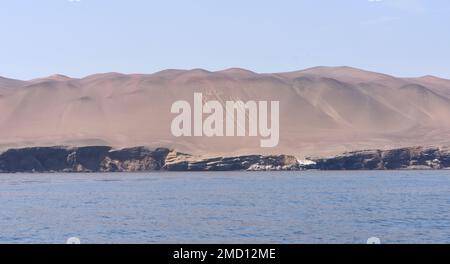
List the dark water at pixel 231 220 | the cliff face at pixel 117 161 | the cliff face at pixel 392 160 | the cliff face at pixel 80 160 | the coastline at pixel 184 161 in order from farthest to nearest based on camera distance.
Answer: the cliff face at pixel 80 160 → the cliff face at pixel 117 161 → the coastline at pixel 184 161 → the cliff face at pixel 392 160 → the dark water at pixel 231 220

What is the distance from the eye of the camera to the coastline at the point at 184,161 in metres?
153

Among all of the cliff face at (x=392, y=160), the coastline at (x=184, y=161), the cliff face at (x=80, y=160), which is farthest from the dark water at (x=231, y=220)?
the cliff face at (x=80, y=160)

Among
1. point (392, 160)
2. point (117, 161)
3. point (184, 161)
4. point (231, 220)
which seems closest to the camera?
point (231, 220)

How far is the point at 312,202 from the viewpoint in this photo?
2141 inches

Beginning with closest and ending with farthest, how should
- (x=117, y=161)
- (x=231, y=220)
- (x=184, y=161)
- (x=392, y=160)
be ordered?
(x=231, y=220)
(x=184, y=161)
(x=392, y=160)
(x=117, y=161)

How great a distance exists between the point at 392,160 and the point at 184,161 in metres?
43.7

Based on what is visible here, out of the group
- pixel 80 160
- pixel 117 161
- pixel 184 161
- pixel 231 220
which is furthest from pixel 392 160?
pixel 231 220

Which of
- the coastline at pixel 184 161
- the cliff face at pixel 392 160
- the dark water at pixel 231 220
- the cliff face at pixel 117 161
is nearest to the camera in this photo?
the dark water at pixel 231 220

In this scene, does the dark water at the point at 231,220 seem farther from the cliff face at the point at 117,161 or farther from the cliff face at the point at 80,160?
the cliff face at the point at 80,160

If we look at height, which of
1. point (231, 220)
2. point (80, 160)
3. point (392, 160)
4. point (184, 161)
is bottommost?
point (231, 220)

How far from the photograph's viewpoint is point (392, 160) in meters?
156

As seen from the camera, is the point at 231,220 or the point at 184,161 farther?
the point at 184,161

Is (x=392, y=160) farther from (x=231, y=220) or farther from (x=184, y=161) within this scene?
(x=231, y=220)
